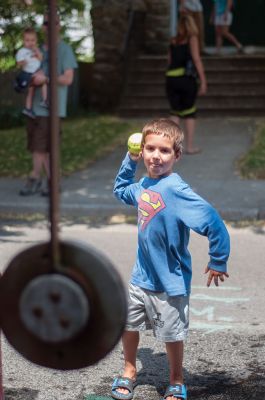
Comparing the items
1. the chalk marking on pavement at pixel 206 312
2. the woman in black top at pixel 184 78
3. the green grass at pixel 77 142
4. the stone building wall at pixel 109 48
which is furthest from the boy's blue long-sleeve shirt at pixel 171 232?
the stone building wall at pixel 109 48

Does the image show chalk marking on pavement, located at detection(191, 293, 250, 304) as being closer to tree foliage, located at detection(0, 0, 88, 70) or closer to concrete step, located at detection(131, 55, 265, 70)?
tree foliage, located at detection(0, 0, 88, 70)

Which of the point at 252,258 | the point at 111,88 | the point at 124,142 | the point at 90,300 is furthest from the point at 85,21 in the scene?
the point at 90,300

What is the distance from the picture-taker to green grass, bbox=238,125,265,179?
404 inches

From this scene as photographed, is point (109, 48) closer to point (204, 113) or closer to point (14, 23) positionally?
point (204, 113)

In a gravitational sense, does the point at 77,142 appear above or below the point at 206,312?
below

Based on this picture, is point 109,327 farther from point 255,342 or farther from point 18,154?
point 18,154

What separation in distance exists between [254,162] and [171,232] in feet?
22.7

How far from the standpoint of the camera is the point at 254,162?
10.8 metres

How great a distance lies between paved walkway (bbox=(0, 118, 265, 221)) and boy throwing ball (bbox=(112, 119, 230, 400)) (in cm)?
473

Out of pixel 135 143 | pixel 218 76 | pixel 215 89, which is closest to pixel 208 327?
pixel 135 143

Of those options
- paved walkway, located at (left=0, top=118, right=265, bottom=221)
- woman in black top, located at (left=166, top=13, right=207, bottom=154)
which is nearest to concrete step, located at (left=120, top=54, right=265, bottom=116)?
paved walkway, located at (left=0, top=118, right=265, bottom=221)

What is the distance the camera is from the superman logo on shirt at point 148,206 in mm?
3979

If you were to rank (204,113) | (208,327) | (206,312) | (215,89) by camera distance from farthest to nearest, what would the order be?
(215,89), (204,113), (206,312), (208,327)

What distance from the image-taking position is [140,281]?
4.06 m
